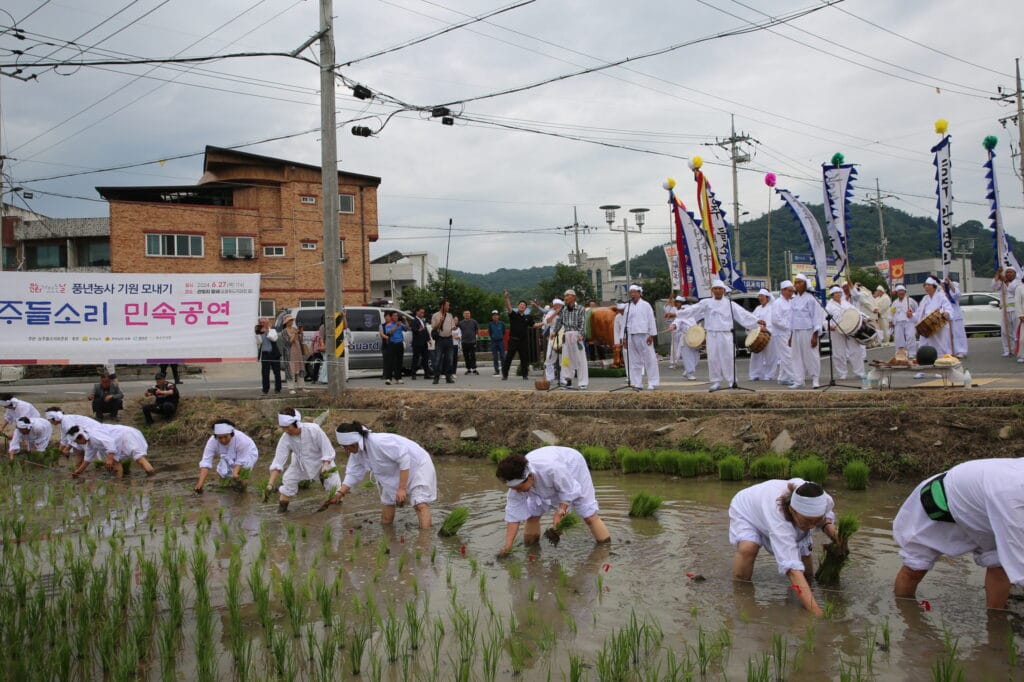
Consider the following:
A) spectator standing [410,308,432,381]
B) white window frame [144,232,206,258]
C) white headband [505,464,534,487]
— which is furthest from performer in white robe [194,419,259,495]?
white window frame [144,232,206,258]

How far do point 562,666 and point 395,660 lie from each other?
0.96 m

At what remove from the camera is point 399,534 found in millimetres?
7590

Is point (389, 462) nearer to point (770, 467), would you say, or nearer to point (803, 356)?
point (770, 467)

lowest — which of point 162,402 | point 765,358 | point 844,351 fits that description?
point 162,402

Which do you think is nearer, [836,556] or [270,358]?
[836,556]

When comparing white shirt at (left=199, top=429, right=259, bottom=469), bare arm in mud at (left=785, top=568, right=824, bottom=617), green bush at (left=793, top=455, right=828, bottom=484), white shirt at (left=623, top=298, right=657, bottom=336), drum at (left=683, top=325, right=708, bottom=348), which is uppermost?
white shirt at (left=623, top=298, right=657, bottom=336)

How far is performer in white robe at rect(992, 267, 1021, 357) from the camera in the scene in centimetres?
1477

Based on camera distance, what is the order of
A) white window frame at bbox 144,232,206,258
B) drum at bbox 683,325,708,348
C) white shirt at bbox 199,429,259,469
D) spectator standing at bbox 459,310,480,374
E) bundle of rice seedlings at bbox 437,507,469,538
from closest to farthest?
bundle of rice seedlings at bbox 437,507,469,538
white shirt at bbox 199,429,259,469
drum at bbox 683,325,708,348
spectator standing at bbox 459,310,480,374
white window frame at bbox 144,232,206,258

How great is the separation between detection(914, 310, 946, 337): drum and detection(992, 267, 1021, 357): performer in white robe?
120 inches

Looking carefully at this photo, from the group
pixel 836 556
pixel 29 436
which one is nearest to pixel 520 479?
pixel 836 556

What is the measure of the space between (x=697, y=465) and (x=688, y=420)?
1.34 meters

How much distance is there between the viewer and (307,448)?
9008 millimetres

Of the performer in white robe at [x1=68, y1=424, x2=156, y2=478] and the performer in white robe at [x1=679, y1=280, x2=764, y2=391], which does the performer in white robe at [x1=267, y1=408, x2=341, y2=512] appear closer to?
the performer in white robe at [x1=68, y1=424, x2=156, y2=478]

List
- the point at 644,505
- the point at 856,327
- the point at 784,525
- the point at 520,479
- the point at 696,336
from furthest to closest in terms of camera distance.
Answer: the point at 696,336 < the point at 856,327 < the point at 644,505 < the point at 520,479 < the point at 784,525
